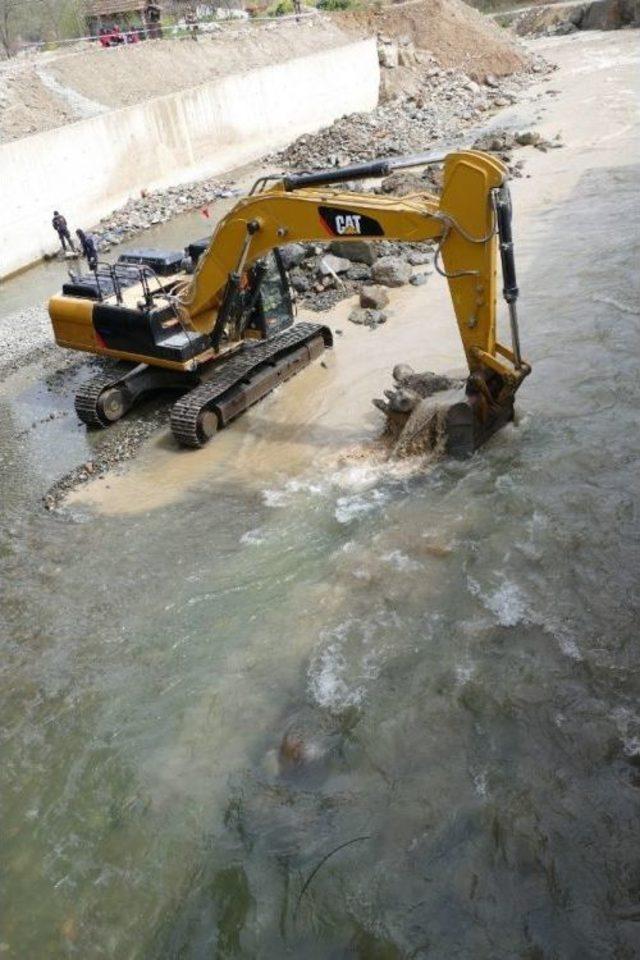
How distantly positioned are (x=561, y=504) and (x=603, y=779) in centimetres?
305

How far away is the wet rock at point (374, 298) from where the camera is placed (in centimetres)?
1271

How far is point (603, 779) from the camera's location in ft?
16.1

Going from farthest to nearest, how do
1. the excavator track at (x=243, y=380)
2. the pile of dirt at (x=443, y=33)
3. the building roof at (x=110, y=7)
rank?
1. the pile of dirt at (x=443, y=33)
2. the building roof at (x=110, y=7)
3. the excavator track at (x=243, y=380)

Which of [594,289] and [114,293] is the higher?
[114,293]

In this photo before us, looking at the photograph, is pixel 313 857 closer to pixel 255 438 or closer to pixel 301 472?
pixel 301 472

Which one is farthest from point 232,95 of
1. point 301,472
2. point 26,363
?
point 301,472

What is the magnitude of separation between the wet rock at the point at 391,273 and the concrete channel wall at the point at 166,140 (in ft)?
31.5

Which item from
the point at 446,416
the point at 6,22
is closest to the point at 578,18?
the point at 6,22

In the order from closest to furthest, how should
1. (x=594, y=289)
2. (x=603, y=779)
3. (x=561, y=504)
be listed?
(x=603, y=779) < (x=561, y=504) < (x=594, y=289)

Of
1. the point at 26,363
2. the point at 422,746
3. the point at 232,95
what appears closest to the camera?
the point at 422,746

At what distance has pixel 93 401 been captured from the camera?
33.2 feet

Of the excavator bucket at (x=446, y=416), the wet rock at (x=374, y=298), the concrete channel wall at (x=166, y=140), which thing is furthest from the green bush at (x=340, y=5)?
the excavator bucket at (x=446, y=416)

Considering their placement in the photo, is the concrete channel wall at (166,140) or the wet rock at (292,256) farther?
the concrete channel wall at (166,140)

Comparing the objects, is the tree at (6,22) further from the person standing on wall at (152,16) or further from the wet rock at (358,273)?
the wet rock at (358,273)
